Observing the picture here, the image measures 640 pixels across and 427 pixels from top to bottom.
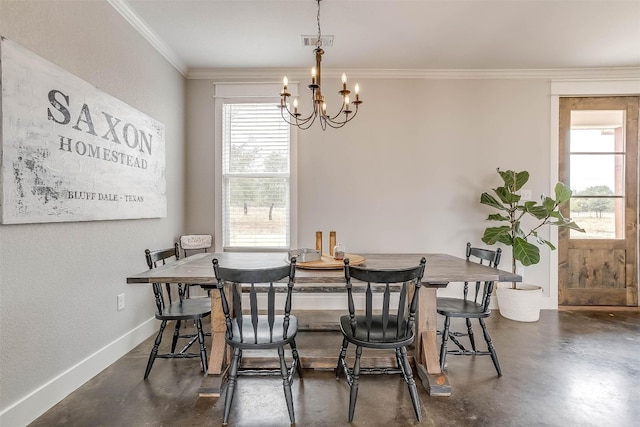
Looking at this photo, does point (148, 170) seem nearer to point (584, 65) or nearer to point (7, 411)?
point (7, 411)

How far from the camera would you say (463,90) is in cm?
380

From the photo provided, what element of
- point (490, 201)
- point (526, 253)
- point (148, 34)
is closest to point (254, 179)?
point (148, 34)

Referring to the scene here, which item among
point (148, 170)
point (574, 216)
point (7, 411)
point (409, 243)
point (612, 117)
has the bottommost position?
point (7, 411)

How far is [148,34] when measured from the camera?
290cm

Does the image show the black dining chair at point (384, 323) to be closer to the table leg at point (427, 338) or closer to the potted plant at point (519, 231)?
the table leg at point (427, 338)

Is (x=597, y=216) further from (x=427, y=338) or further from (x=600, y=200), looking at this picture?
(x=427, y=338)

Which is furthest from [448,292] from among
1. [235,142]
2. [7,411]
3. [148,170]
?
[7,411]

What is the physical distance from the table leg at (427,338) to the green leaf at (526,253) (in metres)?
1.55

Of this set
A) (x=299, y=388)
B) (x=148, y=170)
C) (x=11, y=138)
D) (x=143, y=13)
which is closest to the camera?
(x=11, y=138)

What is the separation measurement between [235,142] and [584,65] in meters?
3.97

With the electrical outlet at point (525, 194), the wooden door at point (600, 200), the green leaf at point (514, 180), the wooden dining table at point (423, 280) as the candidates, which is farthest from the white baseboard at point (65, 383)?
the wooden door at point (600, 200)

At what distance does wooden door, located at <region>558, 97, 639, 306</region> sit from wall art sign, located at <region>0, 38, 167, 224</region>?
4473 millimetres

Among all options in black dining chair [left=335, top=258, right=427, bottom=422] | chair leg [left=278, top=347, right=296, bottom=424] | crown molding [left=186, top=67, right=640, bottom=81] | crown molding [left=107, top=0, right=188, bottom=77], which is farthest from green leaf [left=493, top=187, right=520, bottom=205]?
crown molding [left=107, top=0, right=188, bottom=77]

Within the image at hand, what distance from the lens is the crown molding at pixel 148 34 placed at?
251cm
